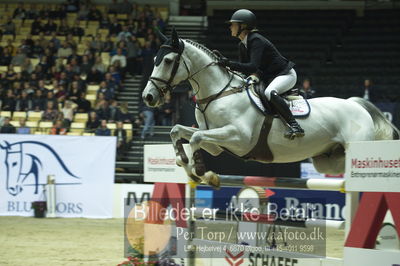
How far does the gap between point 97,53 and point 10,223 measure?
8.13 metres

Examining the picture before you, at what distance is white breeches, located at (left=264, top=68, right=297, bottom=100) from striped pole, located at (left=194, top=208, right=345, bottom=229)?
123 centimetres

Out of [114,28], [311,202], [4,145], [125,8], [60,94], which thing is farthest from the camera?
[125,8]

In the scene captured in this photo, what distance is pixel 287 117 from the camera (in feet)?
21.8

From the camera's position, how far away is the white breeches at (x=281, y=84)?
670 cm

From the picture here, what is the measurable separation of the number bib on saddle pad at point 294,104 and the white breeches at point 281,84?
14cm

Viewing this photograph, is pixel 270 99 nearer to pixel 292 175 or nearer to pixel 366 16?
pixel 292 175

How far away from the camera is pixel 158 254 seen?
6727 mm

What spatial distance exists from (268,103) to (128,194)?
772 cm

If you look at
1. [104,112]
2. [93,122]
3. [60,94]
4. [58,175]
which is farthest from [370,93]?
[60,94]

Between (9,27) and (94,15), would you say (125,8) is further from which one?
(9,27)

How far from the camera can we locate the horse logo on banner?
14141 millimetres

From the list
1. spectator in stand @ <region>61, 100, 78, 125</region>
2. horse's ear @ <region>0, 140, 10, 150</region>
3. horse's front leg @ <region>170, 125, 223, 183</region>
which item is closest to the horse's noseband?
horse's front leg @ <region>170, 125, 223, 183</region>

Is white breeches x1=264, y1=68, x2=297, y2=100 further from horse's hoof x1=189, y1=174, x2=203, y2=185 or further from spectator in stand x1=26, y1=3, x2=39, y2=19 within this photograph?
spectator in stand x1=26, y1=3, x2=39, y2=19

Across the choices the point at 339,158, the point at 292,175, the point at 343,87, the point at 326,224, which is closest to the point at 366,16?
the point at 343,87
